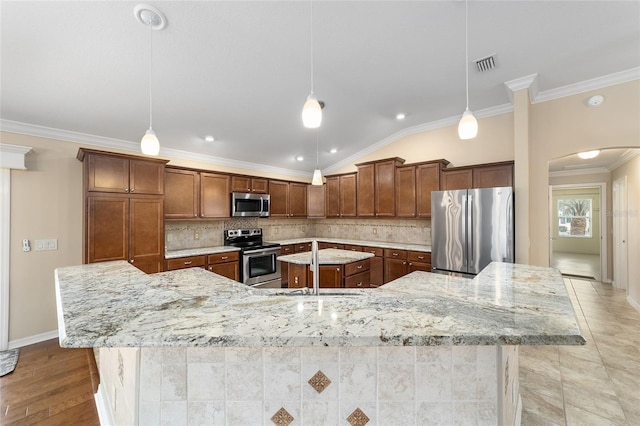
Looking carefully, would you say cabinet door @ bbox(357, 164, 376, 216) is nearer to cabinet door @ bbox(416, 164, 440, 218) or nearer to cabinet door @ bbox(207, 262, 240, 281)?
cabinet door @ bbox(416, 164, 440, 218)

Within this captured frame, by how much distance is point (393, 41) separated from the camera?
226 cm

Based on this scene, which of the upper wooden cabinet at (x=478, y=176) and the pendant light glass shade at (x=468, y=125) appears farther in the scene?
the upper wooden cabinet at (x=478, y=176)

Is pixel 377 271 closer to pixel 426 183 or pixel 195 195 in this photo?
pixel 426 183

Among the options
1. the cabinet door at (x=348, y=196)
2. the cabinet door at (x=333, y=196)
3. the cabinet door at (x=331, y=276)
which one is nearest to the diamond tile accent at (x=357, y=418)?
the cabinet door at (x=331, y=276)

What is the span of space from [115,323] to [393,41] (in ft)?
8.71

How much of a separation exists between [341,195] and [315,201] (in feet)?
2.29

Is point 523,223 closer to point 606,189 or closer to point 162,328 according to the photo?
point 162,328

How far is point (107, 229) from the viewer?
315 centimetres

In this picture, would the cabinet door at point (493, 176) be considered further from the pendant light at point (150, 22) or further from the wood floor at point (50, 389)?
the wood floor at point (50, 389)

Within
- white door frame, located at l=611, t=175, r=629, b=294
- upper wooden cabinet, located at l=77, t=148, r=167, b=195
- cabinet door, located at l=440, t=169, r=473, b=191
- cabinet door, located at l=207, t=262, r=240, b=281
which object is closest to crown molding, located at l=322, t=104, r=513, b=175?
cabinet door, located at l=440, t=169, r=473, b=191

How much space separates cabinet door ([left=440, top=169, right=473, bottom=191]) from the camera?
3741 mm

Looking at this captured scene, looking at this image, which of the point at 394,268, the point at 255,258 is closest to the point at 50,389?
the point at 255,258

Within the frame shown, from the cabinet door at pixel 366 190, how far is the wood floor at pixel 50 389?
422 centimetres

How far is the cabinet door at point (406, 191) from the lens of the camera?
4.32m
